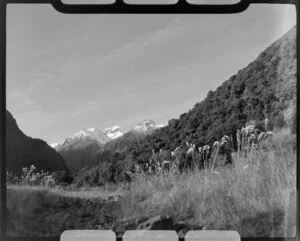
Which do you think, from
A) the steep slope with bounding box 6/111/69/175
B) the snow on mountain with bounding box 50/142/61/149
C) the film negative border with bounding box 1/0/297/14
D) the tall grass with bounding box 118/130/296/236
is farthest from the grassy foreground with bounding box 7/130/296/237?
the film negative border with bounding box 1/0/297/14

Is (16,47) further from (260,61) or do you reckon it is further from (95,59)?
(260,61)

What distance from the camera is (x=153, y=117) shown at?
3.33 meters

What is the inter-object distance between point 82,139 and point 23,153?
43cm

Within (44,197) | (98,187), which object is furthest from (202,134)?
(44,197)

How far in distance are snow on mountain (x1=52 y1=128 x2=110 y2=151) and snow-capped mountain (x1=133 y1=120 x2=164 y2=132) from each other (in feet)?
0.73

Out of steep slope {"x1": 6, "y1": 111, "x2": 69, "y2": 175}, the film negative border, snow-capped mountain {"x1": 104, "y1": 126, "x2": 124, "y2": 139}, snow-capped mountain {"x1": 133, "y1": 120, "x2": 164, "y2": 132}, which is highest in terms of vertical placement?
the film negative border

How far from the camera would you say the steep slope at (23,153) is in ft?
11.0

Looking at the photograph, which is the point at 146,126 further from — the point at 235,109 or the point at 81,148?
the point at 235,109

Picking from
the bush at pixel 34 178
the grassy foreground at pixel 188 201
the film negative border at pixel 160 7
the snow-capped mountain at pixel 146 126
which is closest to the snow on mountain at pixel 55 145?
the bush at pixel 34 178

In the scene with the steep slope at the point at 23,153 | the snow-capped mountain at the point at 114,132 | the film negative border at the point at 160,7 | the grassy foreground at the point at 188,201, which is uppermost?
the film negative border at the point at 160,7

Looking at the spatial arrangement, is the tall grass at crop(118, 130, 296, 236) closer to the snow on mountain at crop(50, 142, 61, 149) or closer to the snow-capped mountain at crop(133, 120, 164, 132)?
the snow-capped mountain at crop(133, 120, 164, 132)

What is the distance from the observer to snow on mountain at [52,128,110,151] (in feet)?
10.8

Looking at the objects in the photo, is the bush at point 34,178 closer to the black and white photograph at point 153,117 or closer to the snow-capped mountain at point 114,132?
the black and white photograph at point 153,117

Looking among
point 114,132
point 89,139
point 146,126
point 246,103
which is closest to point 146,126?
point 146,126
